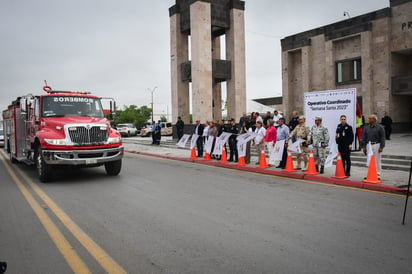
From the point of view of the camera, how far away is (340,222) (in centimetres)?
578

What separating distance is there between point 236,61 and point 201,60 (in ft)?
13.1

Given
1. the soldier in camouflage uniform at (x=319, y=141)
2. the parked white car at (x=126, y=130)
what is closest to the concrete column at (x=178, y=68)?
the parked white car at (x=126, y=130)

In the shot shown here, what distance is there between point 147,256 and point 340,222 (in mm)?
3252

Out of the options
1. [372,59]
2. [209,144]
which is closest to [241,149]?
[209,144]

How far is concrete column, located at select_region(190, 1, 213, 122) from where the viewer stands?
91.6 feet

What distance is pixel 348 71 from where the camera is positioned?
2683 cm

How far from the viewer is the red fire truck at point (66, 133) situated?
9.97 metres

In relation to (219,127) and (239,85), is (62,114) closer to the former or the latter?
(219,127)

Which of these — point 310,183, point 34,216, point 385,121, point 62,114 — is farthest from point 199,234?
point 385,121

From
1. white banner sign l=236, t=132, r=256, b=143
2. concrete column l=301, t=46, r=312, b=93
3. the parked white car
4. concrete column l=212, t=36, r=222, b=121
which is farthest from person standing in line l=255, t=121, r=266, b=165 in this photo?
the parked white car

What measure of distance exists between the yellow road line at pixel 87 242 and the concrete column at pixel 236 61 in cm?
2381

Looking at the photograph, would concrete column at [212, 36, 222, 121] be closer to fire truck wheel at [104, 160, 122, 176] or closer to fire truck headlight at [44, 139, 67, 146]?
fire truck wheel at [104, 160, 122, 176]

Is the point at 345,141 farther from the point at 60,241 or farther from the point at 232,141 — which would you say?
the point at 60,241

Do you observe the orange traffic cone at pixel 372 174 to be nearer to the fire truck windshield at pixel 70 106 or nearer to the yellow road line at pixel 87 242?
the yellow road line at pixel 87 242
